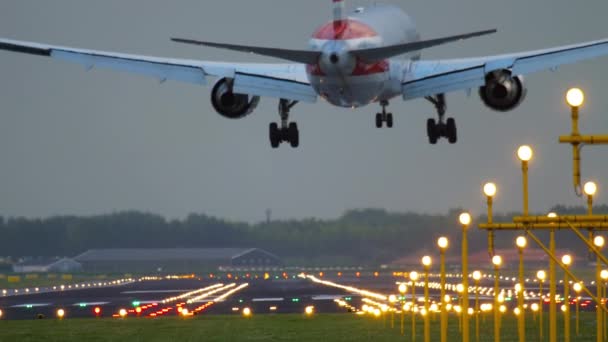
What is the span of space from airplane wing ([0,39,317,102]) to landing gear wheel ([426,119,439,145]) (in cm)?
697

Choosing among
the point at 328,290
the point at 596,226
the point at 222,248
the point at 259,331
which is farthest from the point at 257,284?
the point at 596,226

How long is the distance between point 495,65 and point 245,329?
17.1m

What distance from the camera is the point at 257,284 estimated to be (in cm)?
13475

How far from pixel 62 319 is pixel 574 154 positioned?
55922 millimetres

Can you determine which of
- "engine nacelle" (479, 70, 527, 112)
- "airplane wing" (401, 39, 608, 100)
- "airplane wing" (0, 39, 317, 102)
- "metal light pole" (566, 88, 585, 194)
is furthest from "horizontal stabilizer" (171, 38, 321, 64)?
"metal light pole" (566, 88, 585, 194)

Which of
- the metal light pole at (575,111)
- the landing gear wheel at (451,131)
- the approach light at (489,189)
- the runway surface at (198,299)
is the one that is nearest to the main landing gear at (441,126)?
the landing gear wheel at (451,131)

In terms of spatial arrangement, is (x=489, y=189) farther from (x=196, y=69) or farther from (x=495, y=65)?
(x=196, y=69)

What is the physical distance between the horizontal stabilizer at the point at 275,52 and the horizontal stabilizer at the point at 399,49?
202 cm

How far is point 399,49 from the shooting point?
2181 inches

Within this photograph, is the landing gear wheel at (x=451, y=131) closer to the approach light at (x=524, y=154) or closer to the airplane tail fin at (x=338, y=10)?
the airplane tail fin at (x=338, y=10)

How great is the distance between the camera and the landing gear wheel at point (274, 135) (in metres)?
69.4

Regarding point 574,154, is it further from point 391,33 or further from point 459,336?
point 391,33

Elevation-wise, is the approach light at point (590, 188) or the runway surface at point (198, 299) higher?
the runway surface at point (198, 299)

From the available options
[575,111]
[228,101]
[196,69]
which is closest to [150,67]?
[196,69]
